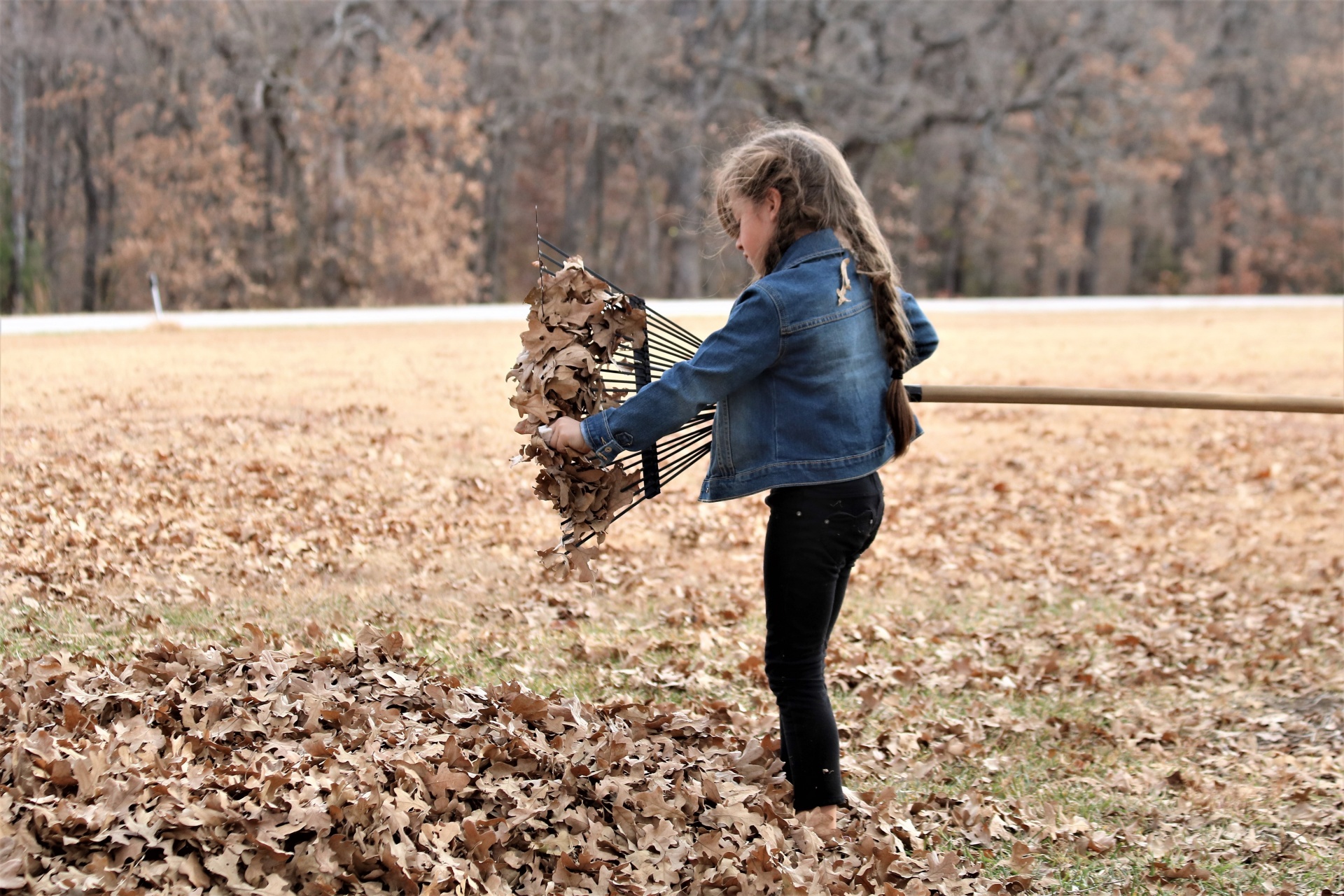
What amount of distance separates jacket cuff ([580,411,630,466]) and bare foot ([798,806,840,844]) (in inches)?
51.6

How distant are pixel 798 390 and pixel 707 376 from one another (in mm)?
301

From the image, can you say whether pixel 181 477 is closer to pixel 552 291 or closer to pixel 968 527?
pixel 552 291

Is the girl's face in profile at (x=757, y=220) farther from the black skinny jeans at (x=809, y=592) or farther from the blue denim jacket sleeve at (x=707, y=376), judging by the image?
the black skinny jeans at (x=809, y=592)

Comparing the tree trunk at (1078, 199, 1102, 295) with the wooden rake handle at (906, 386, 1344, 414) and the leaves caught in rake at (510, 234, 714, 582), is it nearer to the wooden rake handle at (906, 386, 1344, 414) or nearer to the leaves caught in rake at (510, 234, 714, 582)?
the wooden rake handle at (906, 386, 1344, 414)

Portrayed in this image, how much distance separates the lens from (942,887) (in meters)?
3.69

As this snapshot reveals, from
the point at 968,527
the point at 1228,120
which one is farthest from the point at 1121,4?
the point at 968,527

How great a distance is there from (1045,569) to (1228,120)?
1365 inches

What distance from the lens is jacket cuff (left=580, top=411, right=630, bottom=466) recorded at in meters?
3.33

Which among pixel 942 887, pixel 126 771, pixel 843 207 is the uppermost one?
pixel 843 207

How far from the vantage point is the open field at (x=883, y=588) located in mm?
4711

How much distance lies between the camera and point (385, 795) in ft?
10.6

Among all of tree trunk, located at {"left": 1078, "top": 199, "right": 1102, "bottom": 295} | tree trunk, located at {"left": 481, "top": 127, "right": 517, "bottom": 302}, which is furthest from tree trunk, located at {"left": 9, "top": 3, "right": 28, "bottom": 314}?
tree trunk, located at {"left": 1078, "top": 199, "right": 1102, "bottom": 295}

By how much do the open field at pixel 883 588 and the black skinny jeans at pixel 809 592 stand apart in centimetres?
61

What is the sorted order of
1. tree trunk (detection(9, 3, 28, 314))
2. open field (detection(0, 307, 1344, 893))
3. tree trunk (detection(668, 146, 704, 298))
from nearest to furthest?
open field (detection(0, 307, 1344, 893)) → tree trunk (detection(9, 3, 28, 314)) → tree trunk (detection(668, 146, 704, 298))
